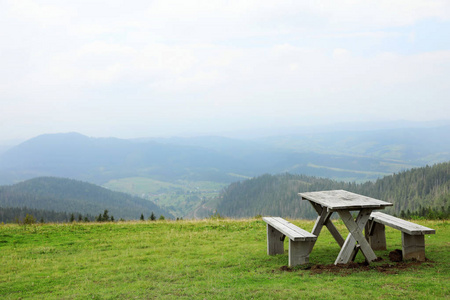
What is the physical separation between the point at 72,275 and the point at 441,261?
9.81m

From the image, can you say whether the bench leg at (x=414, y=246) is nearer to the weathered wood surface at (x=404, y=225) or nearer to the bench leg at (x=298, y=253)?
the weathered wood surface at (x=404, y=225)

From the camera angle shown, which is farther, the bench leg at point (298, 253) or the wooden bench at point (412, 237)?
the bench leg at point (298, 253)

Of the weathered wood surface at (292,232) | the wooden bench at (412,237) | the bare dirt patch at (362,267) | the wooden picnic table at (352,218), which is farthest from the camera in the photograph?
the wooden bench at (412,237)

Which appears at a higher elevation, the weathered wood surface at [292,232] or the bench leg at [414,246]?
the weathered wood surface at [292,232]

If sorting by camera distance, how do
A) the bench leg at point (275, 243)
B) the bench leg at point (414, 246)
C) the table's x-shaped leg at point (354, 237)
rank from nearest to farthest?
the table's x-shaped leg at point (354, 237) < the bench leg at point (414, 246) < the bench leg at point (275, 243)

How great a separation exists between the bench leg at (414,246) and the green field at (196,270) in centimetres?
30

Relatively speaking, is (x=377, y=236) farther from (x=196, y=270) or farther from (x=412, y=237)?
(x=196, y=270)

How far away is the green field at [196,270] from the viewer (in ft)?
22.9

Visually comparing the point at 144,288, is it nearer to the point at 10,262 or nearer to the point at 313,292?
the point at 313,292

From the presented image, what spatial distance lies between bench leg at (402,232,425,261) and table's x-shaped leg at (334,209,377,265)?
932 mm

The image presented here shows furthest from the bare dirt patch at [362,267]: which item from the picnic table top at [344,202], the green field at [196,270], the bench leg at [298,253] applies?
the picnic table top at [344,202]

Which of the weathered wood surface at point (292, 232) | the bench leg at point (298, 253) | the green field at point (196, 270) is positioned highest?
the weathered wood surface at point (292, 232)

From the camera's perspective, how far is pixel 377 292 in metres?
6.52

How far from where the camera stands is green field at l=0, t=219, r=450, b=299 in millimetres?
6973
